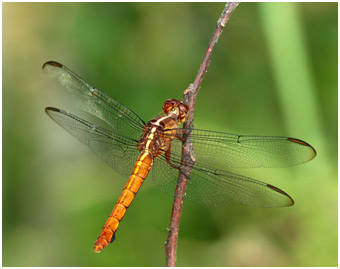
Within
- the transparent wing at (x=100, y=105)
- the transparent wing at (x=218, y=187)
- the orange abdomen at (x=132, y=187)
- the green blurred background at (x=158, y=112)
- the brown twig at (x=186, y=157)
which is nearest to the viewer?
the brown twig at (x=186, y=157)

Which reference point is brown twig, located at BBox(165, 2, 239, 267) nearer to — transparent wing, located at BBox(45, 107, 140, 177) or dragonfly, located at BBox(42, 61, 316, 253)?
dragonfly, located at BBox(42, 61, 316, 253)

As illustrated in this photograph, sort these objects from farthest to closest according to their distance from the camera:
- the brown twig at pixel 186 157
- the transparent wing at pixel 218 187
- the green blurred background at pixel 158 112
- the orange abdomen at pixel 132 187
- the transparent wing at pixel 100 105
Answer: the green blurred background at pixel 158 112
the transparent wing at pixel 100 105
the orange abdomen at pixel 132 187
the transparent wing at pixel 218 187
the brown twig at pixel 186 157

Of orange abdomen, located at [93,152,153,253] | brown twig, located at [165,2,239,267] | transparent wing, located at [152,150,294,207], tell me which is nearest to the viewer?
brown twig, located at [165,2,239,267]

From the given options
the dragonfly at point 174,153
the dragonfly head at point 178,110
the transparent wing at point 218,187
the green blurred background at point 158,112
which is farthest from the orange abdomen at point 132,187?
the green blurred background at point 158,112

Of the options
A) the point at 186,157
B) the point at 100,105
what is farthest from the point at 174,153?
the point at 100,105

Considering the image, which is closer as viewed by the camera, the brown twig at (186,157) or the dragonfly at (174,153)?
the brown twig at (186,157)

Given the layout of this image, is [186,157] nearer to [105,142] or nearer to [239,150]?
[239,150]

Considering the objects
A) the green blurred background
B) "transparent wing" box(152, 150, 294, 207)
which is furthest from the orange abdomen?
the green blurred background

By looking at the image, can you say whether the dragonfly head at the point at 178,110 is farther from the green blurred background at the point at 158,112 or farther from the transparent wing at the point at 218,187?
the green blurred background at the point at 158,112
